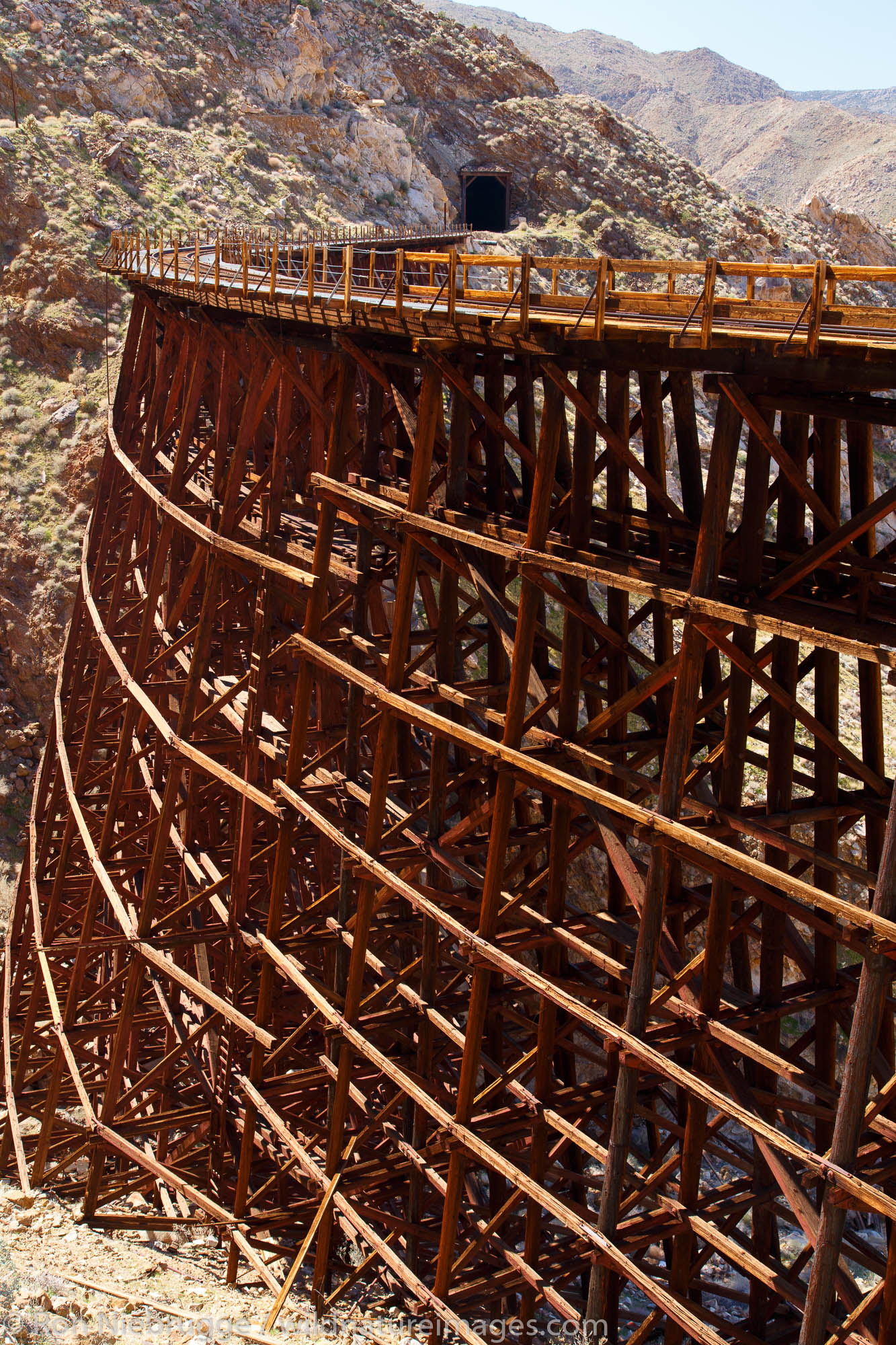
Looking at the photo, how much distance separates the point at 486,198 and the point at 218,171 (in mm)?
9676

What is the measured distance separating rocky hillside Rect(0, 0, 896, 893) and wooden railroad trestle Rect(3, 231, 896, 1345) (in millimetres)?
8265

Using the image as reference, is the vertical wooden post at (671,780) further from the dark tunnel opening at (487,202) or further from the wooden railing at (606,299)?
the dark tunnel opening at (487,202)

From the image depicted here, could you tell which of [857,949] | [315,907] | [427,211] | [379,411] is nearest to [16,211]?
[427,211]

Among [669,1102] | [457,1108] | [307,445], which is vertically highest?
[307,445]

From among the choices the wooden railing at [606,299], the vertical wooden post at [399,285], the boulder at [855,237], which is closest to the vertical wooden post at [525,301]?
the wooden railing at [606,299]

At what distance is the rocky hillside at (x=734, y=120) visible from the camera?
250ft

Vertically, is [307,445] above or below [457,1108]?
above

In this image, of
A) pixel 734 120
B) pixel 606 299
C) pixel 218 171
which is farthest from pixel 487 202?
pixel 734 120

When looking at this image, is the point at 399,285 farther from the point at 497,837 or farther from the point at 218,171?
the point at 218,171

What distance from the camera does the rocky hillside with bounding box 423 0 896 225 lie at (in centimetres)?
7619

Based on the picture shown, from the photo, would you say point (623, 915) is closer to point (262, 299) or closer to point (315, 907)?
point (315, 907)

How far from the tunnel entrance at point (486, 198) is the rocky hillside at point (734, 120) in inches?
1331

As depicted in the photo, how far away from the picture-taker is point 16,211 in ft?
79.7

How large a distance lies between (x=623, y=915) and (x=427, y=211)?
2992 centimetres
